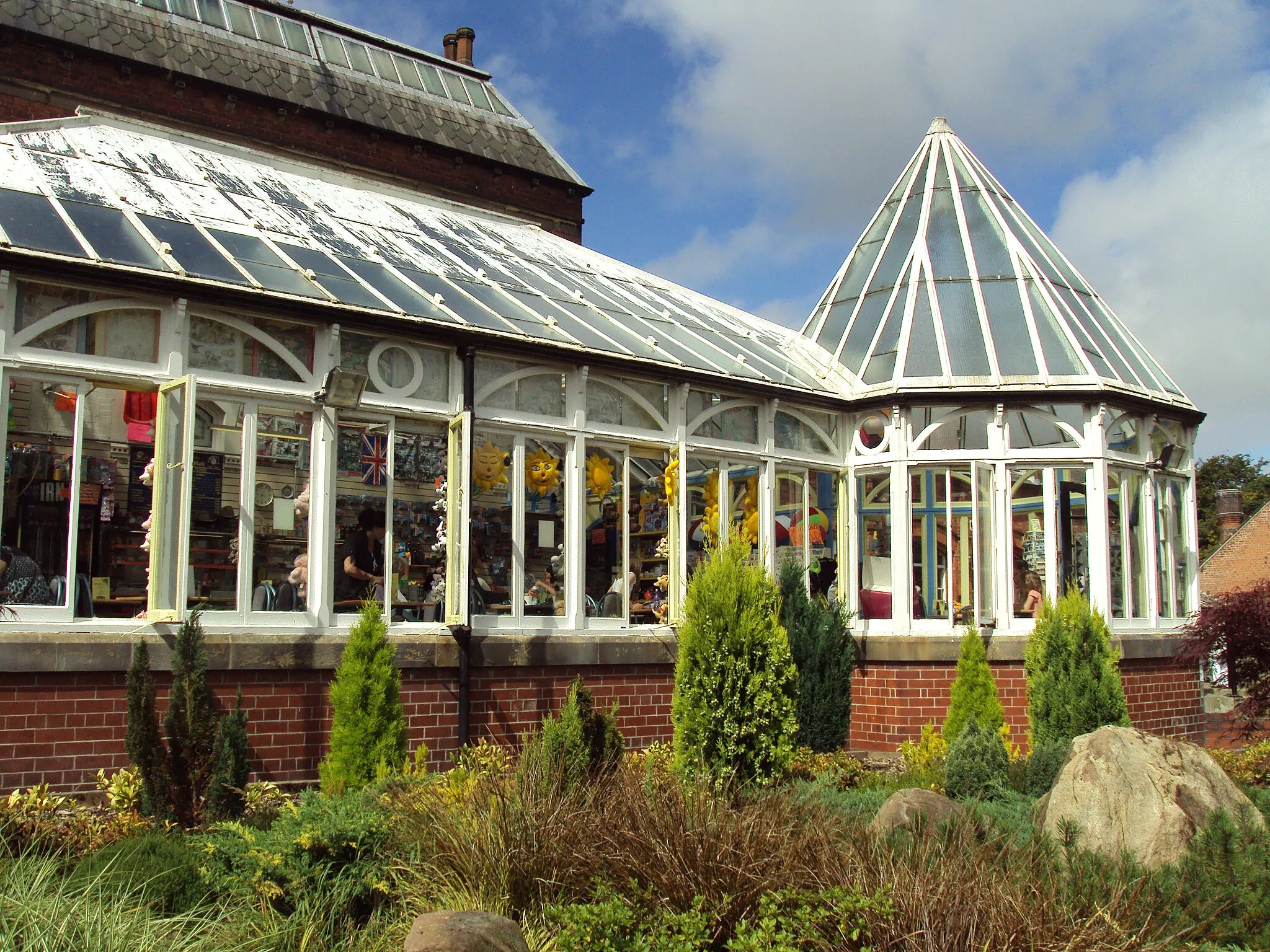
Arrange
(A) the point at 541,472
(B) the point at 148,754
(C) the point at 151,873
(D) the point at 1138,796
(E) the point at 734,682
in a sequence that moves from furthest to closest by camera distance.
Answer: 1. (A) the point at 541,472
2. (E) the point at 734,682
3. (B) the point at 148,754
4. (D) the point at 1138,796
5. (C) the point at 151,873

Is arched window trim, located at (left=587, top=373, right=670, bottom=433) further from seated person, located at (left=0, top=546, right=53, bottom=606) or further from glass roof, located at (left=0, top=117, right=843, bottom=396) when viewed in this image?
seated person, located at (left=0, top=546, right=53, bottom=606)

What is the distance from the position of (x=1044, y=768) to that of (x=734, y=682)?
2858mm

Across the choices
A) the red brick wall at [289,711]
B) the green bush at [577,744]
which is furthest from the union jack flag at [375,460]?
the green bush at [577,744]

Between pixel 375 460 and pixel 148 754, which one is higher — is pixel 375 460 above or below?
above

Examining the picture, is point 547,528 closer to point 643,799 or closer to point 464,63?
point 643,799

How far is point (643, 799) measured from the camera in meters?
7.16

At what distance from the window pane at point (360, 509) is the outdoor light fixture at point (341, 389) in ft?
1.14

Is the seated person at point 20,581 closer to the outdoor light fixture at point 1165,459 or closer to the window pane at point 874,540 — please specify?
the window pane at point 874,540

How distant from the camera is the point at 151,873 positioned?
22.8 ft

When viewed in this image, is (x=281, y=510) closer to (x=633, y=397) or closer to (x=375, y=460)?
(x=375, y=460)

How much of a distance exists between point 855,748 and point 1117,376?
556cm

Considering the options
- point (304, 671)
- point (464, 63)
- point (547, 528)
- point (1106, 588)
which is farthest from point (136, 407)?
point (464, 63)

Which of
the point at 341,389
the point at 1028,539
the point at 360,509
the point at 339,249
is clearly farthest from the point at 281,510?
the point at 1028,539

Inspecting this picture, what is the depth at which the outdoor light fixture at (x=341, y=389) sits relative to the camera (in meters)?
10.7
